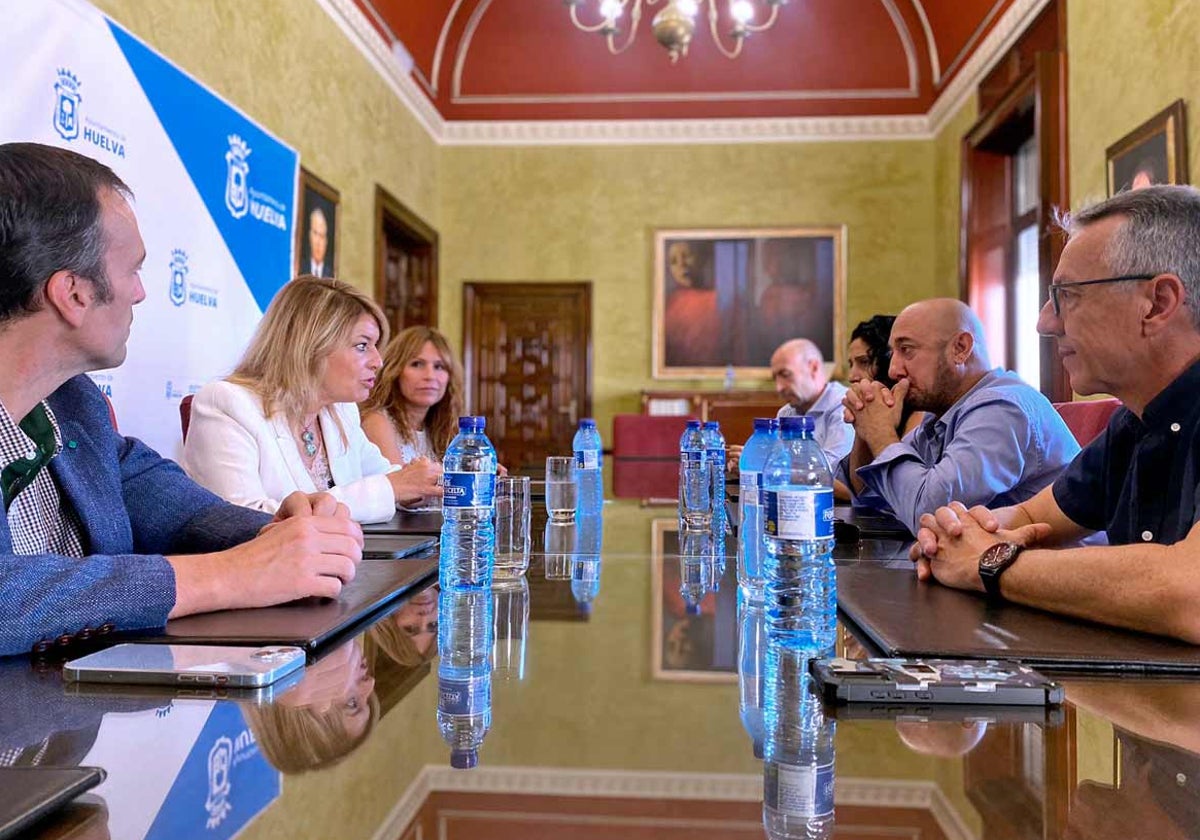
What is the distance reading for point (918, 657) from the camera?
2.87 feet

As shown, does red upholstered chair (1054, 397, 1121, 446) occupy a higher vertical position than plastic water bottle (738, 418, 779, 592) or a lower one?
higher

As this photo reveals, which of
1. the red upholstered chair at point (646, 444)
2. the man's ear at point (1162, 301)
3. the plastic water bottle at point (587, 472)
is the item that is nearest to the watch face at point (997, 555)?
the man's ear at point (1162, 301)

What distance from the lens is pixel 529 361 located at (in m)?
8.12

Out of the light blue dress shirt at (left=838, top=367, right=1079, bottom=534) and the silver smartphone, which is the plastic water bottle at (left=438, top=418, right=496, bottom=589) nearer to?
the silver smartphone

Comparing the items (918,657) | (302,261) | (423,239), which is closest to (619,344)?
(423,239)

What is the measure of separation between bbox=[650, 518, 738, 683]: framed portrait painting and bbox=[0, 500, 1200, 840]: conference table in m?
0.01

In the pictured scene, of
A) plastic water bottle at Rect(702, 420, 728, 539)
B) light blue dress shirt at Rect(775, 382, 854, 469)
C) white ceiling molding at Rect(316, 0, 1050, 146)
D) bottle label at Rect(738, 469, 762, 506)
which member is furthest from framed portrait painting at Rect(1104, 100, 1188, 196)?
bottle label at Rect(738, 469, 762, 506)

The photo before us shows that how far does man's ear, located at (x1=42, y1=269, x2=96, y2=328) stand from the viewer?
1168 millimetres

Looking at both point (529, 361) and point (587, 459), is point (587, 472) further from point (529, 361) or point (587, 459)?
point (529, 361)

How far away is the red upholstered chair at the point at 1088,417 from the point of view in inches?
99.7

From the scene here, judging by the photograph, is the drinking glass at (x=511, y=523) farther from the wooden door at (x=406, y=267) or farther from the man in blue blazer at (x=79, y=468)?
the wooden door at (x=406, y=267)

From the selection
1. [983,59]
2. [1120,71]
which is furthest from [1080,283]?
[983,59]

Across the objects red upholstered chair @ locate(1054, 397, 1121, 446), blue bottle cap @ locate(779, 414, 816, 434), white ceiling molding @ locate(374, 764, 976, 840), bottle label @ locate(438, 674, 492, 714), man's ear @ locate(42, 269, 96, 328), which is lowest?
white ceiling molding @ locate(374, 764, 976, 840)

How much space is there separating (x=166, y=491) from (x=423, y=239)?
254 inches
